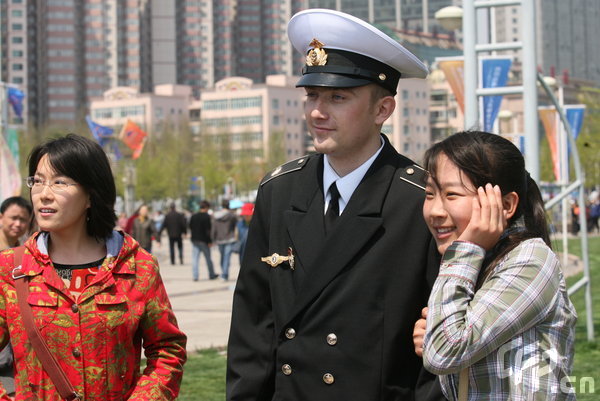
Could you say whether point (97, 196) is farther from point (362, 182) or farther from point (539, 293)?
point (539, 293)

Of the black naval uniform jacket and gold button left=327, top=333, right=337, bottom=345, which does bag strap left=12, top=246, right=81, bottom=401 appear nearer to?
the black naval uniform jacket

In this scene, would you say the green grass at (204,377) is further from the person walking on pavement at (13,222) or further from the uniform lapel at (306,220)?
the uniform lapel at (306,220)

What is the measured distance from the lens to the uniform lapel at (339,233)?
3334 millimetres

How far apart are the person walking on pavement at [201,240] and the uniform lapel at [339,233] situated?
19.7 metres

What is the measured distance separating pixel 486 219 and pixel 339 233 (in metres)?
0.63

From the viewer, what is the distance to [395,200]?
11.2ft

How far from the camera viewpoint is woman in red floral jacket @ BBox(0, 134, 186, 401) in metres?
3.43

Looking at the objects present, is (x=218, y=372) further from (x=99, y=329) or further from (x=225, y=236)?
(x=225, y=236)

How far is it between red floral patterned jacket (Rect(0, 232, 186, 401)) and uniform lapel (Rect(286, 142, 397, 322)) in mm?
516

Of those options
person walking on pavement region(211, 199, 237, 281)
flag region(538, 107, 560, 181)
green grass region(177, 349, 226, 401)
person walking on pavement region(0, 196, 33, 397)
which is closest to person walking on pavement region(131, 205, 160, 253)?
person walking on pavement region(211, 199, 237, 281)

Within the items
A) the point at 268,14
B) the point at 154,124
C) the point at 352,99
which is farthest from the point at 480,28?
the point at 268,14

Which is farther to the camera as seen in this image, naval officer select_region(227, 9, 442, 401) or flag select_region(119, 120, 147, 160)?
flag select_region(119, 120, 147, 160)

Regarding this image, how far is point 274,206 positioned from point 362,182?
0.33 meters

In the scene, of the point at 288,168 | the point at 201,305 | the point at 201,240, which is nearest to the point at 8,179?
the point at 201,305
